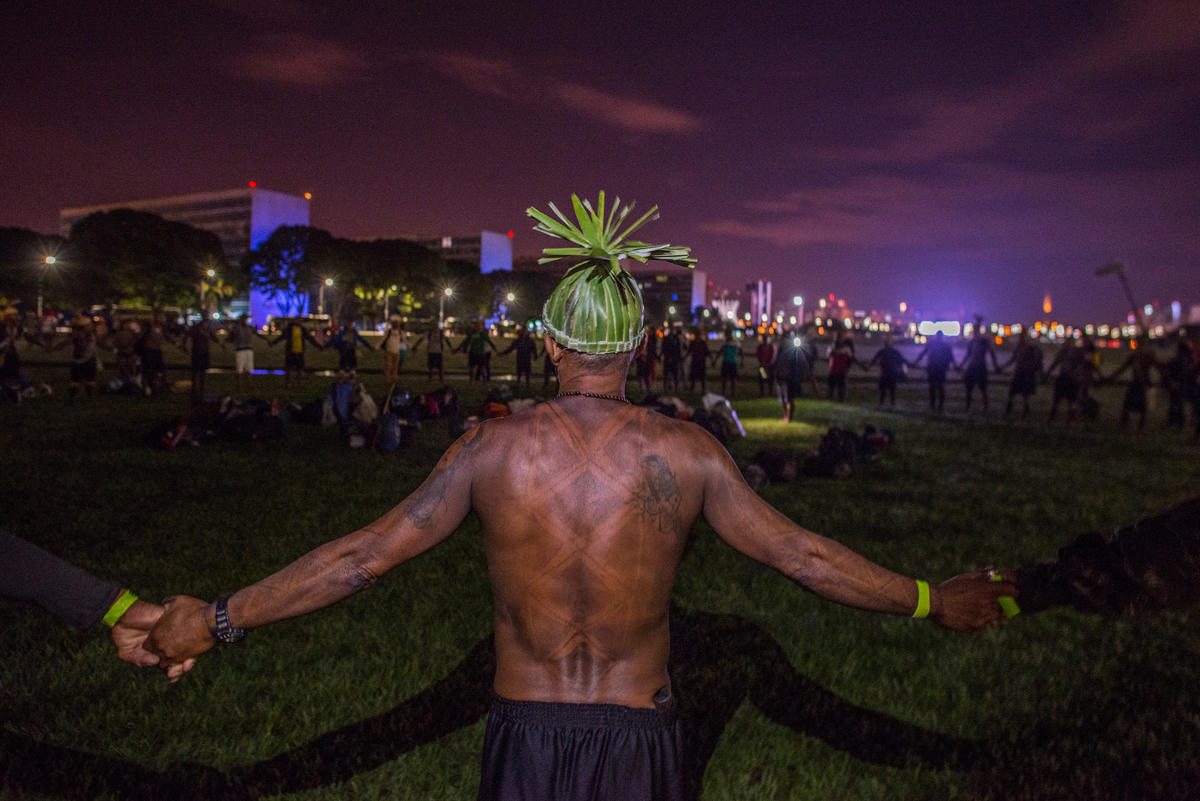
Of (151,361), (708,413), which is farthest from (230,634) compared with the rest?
(151,361)

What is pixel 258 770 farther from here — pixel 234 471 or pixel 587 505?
pixel 234 471

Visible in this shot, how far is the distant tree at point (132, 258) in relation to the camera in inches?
3098

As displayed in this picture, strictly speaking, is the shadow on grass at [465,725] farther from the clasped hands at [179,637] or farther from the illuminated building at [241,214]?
the illuminated building at [241,214]

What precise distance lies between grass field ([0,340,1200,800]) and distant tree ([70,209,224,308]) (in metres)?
84.6

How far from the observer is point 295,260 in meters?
99.3

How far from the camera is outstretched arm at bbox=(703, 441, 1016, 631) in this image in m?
2.28

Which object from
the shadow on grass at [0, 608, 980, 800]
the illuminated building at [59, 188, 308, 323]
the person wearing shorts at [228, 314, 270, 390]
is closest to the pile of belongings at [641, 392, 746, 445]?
the shadow on grass at [0, 608, 980, 800]

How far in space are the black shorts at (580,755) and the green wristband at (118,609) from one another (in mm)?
1762

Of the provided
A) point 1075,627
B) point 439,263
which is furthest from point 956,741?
point 439,263

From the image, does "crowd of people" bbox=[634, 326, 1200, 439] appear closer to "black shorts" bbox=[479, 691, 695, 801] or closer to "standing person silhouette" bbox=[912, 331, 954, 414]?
"standing person silhouette" bbox=[912, 331, 954, 414]

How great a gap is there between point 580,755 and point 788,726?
2459mm

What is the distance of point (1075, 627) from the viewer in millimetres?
5727

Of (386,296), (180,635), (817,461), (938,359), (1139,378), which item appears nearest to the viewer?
(180,635)

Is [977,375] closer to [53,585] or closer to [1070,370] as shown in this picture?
[1070,370]
